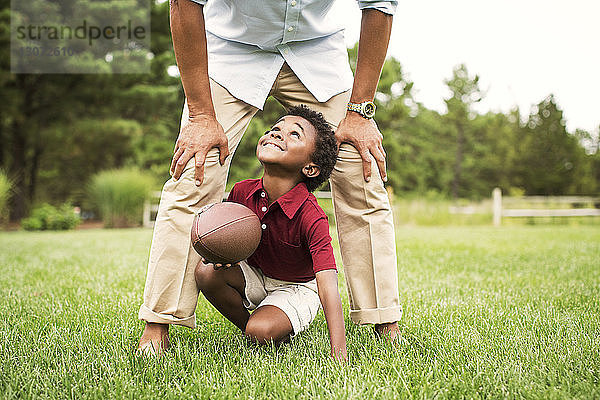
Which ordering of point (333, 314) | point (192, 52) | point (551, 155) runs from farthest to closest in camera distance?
point (551, 155)
point (192, 52)
point (333, 314)

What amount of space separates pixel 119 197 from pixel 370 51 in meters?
14.2

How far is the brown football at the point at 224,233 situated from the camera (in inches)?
82.8

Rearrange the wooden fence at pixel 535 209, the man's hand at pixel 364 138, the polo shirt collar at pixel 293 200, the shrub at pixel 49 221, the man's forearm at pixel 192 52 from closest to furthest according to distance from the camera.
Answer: the man's forearm at pixel 192 52, the polo shirt collar at pixel 293 200, the man's hand at pixel 364 138, the shrub at pixel 49 221, the wooden fence at pixel 535 209

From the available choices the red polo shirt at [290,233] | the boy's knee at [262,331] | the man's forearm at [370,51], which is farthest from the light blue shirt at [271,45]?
the boy's knee at [262,331]

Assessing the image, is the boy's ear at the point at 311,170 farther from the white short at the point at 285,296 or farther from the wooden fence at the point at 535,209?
the wooden fence at the point at 535,209

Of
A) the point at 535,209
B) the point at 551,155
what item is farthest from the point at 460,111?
the point at 535,209

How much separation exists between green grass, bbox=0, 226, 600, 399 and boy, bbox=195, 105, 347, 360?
0.15 m

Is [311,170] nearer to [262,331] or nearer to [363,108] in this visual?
[363,108]

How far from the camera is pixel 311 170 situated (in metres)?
2.32

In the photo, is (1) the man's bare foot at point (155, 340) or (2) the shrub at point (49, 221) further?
(2) the shrub at point (49, 221)

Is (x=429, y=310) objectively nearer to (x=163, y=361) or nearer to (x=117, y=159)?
(x=163, y=361)

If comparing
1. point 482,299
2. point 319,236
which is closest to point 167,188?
point 319,236

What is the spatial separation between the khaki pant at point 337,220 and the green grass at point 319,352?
0.56 ft

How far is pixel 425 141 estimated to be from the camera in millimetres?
35625
